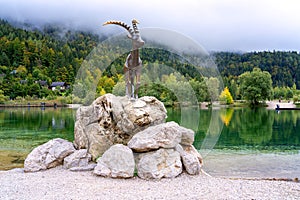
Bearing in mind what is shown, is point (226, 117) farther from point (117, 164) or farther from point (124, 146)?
point (117, 164)

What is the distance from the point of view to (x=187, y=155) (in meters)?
10.0

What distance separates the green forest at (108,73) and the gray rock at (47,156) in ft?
10.8

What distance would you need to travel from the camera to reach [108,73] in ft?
59.9

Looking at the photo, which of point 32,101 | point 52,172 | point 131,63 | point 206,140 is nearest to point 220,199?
point 52,172

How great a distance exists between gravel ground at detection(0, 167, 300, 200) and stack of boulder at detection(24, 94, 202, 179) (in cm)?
40

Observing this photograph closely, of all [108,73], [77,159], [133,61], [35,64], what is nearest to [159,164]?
[77,159]

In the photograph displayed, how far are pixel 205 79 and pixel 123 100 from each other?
8.32m

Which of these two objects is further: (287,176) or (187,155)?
(287,176)

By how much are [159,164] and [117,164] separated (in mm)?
1230

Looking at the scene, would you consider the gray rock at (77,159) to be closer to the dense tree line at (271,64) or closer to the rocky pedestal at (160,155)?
the rocky pedestal at (160,155)

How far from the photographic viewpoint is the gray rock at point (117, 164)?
9125 millimetres

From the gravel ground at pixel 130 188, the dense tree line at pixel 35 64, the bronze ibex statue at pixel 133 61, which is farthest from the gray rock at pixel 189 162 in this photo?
the dense tree line at pixel 35 64

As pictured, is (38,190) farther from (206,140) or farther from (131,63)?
→ (206,140)

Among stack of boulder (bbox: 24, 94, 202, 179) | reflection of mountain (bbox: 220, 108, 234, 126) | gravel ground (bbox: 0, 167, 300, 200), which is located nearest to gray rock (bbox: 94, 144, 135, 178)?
stack of boulder (bbox: 24, 94, 202, 179)
